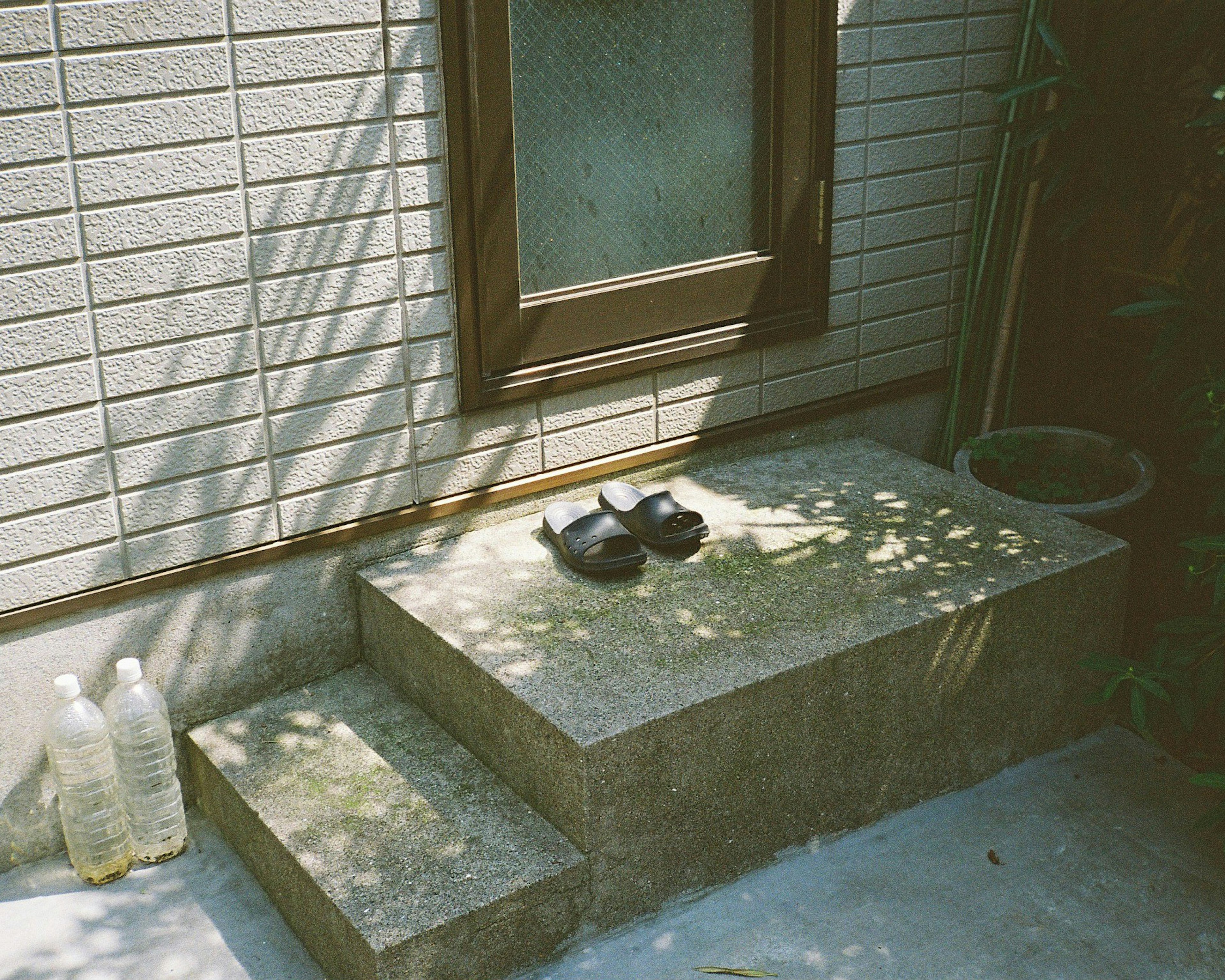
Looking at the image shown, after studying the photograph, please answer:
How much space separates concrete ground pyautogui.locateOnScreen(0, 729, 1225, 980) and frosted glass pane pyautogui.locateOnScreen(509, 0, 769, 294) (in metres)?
1.77

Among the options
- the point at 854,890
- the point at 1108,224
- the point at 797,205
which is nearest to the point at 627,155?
the point at 797,205

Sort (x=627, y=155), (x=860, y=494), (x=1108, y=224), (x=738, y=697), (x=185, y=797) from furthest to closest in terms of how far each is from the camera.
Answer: (x=1108, y=224) < (x=860, y=494) < (x=627, y=155) < (x=185, y=797) < (x=738, y=697)

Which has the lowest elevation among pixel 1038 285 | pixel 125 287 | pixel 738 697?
pixel 738 697

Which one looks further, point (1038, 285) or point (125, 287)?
point (1038, 285)

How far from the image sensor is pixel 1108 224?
15.5 feet

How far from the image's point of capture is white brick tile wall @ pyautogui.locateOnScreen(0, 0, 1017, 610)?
3.09m

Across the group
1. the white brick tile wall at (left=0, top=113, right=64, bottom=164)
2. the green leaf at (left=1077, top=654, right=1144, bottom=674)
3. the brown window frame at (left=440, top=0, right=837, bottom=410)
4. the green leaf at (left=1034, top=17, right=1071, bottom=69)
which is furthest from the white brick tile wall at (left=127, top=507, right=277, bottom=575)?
the green leaf at (left=1034, top=17, right=1071, bottom=69)

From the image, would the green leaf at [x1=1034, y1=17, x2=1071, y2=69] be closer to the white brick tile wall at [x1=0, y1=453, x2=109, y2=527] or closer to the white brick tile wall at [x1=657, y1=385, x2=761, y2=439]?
the white brick tile wall at [x1=657, y1=385, x2=761, y2=439]

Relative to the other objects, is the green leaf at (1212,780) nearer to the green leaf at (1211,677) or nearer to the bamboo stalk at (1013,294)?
the green leaf at (1211,677)

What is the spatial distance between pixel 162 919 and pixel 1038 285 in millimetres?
3664

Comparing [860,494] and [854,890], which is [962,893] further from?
[860,494]

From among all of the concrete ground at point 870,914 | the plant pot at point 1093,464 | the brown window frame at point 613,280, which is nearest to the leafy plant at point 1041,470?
the plant pot at point 1093,464

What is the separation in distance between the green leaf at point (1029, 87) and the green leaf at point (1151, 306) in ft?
2.52

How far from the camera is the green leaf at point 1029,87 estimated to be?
3.99 metres
